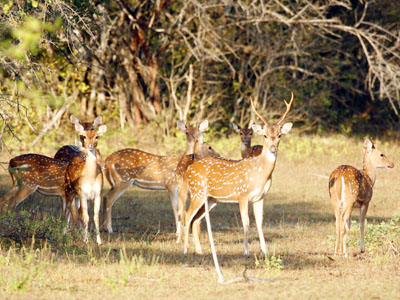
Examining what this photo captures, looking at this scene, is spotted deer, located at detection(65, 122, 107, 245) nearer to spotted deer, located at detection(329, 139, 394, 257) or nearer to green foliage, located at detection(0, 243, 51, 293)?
green foliage, located at detection(0, 243, 51, 293)

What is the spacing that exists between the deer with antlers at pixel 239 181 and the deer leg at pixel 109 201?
1707mm

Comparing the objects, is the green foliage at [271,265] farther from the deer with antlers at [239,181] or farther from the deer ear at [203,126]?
the deer ear at [203,126]

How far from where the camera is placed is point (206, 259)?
9.09m

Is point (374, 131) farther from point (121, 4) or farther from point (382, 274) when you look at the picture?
point (382, 274)

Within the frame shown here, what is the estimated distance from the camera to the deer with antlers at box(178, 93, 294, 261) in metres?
9.52

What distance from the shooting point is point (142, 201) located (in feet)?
48.1

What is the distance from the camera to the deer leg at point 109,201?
11.5 m

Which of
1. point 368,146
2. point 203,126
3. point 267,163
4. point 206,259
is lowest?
point 206,259

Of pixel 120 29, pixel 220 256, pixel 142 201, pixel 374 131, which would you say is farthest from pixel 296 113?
pixel 220 256

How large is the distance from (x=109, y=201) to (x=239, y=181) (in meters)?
3.09

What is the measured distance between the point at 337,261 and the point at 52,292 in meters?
3.69

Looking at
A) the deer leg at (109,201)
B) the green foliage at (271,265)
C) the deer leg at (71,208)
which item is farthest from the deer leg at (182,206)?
the green foliage at (271,265)

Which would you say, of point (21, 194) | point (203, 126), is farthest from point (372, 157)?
point (21, 194)

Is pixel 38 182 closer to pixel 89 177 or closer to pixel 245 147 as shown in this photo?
pixel 89 177
